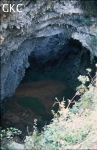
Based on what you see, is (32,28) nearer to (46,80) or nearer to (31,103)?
(31,103)

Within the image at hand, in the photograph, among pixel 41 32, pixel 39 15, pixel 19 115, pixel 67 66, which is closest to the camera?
pixel 39 15

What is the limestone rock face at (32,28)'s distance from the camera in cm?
600

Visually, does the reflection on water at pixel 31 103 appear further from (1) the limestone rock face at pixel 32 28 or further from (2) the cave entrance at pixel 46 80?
(1) the limestone rock face at pixel 32 28

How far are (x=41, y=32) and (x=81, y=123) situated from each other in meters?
4.26

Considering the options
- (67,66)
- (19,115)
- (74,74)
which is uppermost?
(67,66)

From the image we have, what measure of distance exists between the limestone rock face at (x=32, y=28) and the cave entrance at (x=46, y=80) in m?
1.62

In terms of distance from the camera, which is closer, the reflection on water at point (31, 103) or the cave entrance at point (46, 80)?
the reflection on water at point (31, 103)

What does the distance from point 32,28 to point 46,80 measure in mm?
6788

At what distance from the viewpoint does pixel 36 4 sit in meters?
6.02

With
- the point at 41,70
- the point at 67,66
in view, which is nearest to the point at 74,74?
the point at 67,66

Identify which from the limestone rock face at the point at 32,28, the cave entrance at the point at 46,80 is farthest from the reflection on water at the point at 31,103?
the limestone rock face at the point at 32,28

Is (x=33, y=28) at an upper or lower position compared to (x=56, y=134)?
upper

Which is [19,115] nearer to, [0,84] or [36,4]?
[0,84]

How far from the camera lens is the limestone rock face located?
600cm
